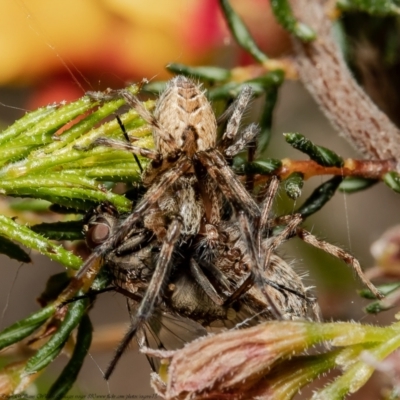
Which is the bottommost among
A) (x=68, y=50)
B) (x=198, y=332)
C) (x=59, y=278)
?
(x=198, y=332)

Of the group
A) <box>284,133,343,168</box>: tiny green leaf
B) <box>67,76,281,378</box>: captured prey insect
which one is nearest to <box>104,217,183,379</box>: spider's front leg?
<box>67,76,281,378</box>: captured prey insect

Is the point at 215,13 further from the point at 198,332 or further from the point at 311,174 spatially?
the point at 198,332

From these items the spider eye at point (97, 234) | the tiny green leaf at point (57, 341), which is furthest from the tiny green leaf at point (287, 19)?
the tiny green leaf at point (57, 341)

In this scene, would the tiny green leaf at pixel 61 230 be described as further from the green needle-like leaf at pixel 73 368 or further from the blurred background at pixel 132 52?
the blurred background at pixel 132 52

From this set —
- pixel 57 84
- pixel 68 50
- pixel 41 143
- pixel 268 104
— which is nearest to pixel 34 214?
pixel 41 143

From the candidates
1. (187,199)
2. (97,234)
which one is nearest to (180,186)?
(187,199)

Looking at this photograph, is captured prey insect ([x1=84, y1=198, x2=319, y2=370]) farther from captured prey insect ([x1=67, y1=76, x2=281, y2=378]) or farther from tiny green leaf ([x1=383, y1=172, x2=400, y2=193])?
tiny green leaf ([x1=383, y1=172, x2=400, y2=193])

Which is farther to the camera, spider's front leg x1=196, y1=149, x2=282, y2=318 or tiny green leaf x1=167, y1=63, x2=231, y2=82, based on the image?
tiny green leaf x1=167, y1=63, x2=231, y2=82
